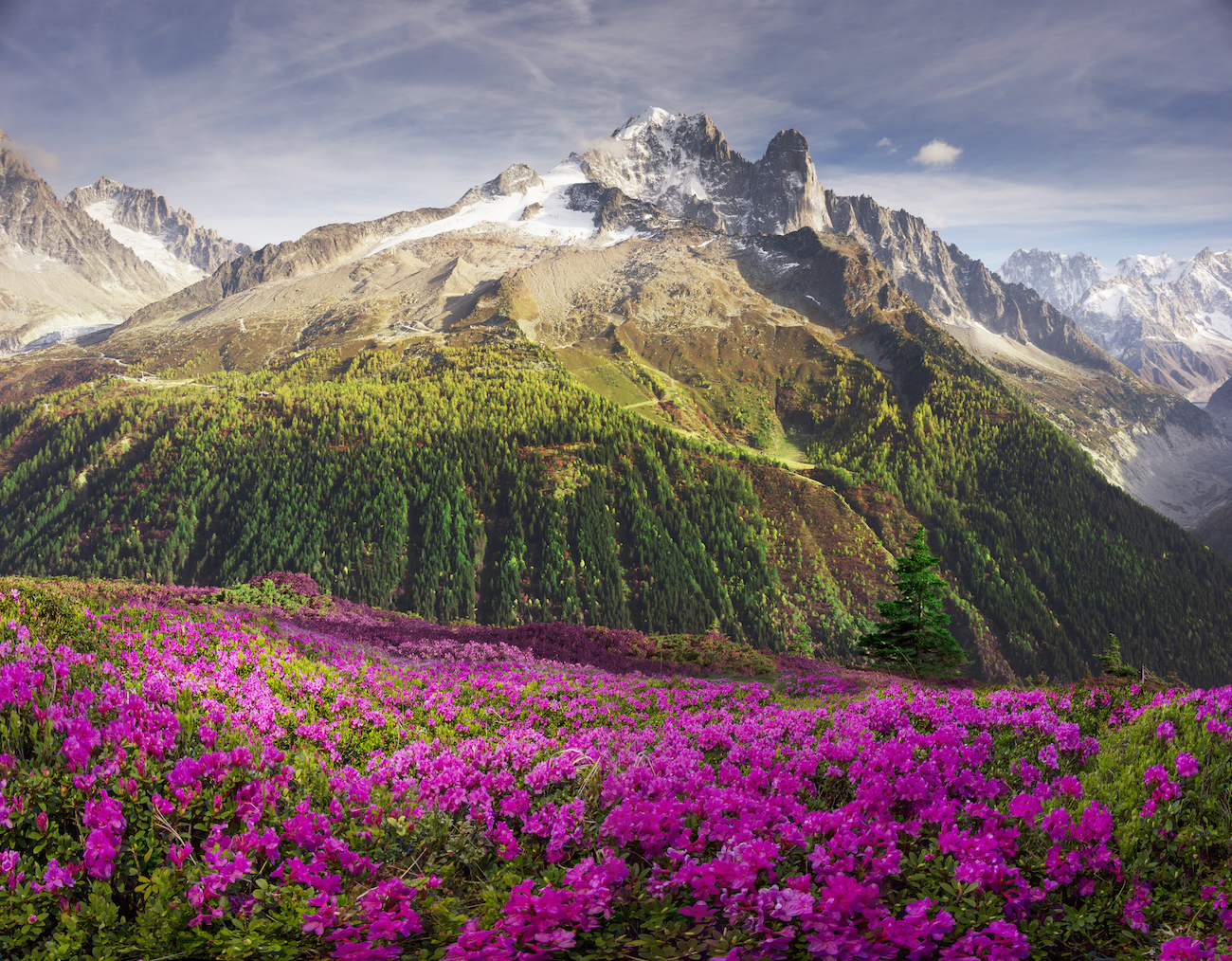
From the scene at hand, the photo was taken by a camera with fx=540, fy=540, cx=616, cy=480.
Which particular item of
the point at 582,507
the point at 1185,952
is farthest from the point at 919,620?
the point at 582,507

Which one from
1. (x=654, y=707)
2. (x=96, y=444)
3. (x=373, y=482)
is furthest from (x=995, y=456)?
(x=96, y=444)

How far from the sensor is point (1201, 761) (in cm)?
564

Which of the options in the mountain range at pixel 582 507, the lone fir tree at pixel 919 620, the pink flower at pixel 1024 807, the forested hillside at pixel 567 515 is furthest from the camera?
the mountain range at pixel 582 507

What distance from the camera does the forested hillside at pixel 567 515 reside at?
94.2m

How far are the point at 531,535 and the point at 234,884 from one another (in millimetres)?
98465

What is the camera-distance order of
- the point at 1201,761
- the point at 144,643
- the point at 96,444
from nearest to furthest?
the point at 1201,761, the point at 144,643, the point at 96,444

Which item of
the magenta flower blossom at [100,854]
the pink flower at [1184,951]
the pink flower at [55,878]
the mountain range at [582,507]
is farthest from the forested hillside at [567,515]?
the pink flower at [1184,951]

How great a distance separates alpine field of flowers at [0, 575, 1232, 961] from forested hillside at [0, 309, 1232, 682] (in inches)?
3338

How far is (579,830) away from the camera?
444 centimetres

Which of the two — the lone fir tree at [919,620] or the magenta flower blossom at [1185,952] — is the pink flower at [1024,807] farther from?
the lone fir tree at [919,620]

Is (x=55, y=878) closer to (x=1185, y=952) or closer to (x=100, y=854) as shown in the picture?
(x=100, y=854)

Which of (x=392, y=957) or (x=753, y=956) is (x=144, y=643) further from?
(x=753, y=956)

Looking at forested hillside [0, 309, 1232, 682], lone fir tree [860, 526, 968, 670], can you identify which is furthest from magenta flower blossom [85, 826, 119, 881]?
forested hillside [0, 309, 1232, 682]

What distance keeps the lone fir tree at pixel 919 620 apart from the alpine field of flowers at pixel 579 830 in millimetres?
21499
